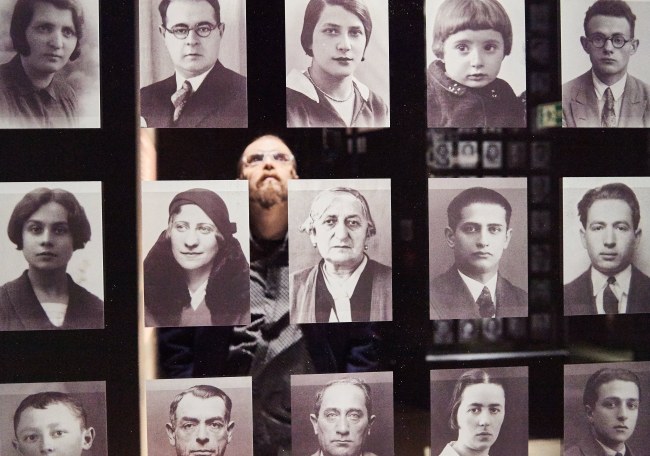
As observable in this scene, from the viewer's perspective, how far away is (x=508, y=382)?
171 cm

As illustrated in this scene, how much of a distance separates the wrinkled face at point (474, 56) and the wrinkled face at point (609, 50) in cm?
22

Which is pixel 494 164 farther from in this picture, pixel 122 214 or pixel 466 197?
pixel 122 214

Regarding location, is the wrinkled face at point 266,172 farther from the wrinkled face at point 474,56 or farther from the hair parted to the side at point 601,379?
the hair parted to the side at point 601,379

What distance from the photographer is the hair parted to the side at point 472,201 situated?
1683 mm

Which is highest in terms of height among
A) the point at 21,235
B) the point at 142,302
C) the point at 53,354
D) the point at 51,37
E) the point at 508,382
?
the point at 51,37

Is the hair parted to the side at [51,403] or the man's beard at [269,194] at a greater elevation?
the man's beard at [269,194]

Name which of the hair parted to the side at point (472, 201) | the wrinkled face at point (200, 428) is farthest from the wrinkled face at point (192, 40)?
the wrinkled face at point (200, 428)

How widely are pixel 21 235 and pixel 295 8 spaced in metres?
0.81

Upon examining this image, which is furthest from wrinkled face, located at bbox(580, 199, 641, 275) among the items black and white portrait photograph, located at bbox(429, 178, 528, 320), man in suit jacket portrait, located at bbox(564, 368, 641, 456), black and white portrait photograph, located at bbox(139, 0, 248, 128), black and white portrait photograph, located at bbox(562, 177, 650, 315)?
black and white portrait photograph, located at bbox(139, 0, 248, 128)

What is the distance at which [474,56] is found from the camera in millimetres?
1681

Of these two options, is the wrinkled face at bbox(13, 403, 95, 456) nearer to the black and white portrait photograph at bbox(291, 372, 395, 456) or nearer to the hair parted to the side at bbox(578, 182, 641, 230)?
the black and white portrait photograph at bbox(291, 372, 395, 456)

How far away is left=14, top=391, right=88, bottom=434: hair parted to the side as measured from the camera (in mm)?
1603

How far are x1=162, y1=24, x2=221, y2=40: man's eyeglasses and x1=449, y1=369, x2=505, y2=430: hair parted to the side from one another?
3.30 feet

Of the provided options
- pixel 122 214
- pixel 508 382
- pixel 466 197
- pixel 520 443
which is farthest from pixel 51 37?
pixel 520 443
